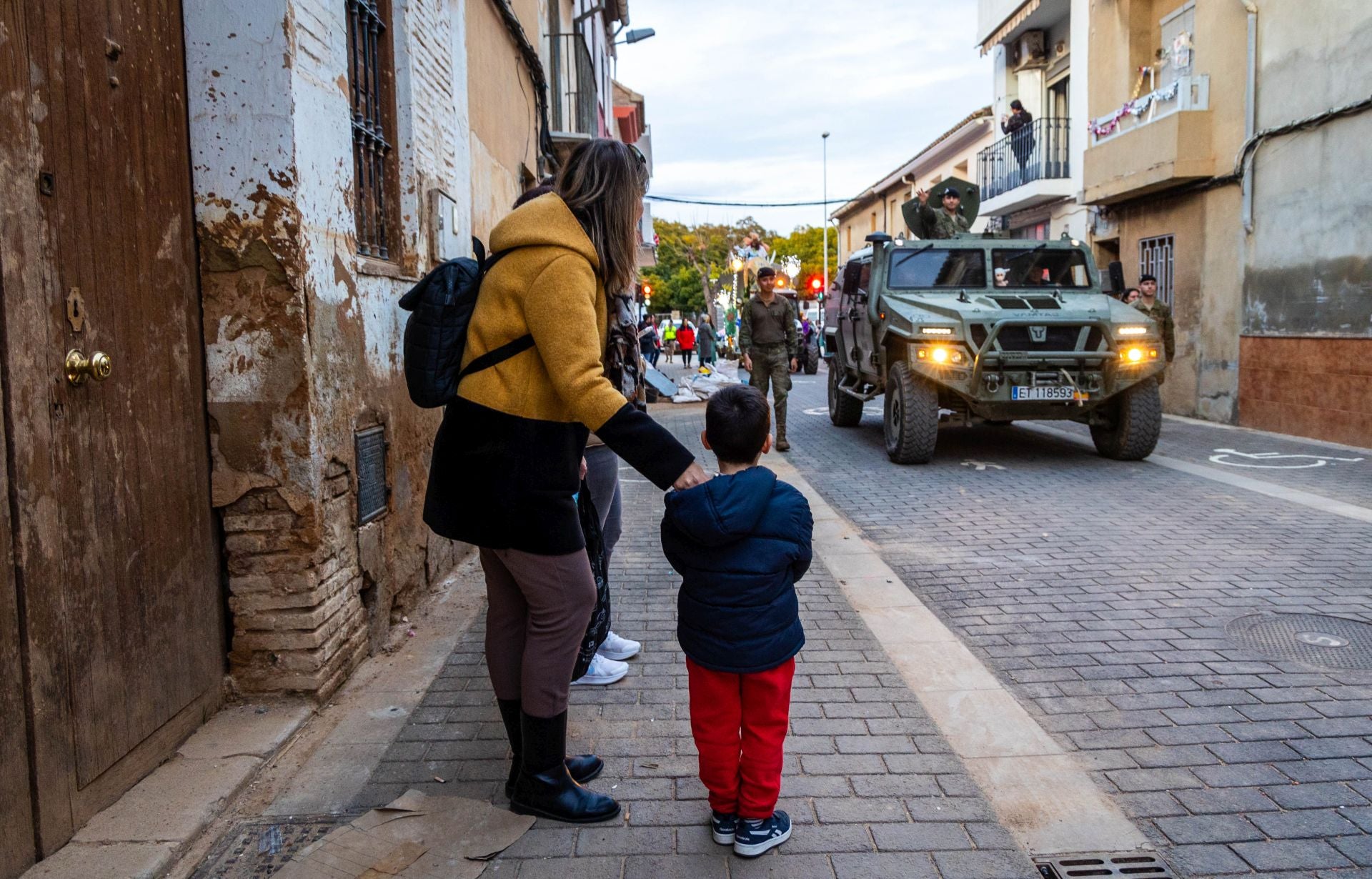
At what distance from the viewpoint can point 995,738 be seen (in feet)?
10.8

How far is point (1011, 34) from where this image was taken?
21.3m

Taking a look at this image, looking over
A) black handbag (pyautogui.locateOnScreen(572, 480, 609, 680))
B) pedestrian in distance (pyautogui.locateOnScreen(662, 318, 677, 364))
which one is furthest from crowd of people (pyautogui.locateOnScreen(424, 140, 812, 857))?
pedestrian in distance (pyautogui.locateOnScreen(662, 318, 677, 364))

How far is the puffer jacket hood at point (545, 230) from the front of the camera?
2.59 meters

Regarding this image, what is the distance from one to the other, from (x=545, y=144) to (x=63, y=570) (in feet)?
28.9

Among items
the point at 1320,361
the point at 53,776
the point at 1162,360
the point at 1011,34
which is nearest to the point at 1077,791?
the point at 53,776

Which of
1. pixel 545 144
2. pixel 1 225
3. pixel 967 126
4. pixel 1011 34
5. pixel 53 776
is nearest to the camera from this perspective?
pixel 1 225

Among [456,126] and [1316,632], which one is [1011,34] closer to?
[456,126]

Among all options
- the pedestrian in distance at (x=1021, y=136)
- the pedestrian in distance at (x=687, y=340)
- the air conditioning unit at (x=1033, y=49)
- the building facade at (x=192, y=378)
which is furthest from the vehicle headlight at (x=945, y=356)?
the pedestrian in distance at (x=687, y=340)

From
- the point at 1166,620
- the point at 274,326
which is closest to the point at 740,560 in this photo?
the point at 274,326

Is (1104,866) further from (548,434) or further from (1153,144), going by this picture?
(1153,144)

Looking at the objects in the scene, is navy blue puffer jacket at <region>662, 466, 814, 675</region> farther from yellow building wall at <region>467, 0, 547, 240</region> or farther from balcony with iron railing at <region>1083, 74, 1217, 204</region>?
balcony with iron railing at <region>1083, 74, 1217, 204</region>

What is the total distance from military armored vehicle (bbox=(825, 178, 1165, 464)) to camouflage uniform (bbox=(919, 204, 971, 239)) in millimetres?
1060

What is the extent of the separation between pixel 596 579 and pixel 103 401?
4.86ft

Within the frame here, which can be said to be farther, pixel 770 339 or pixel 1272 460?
pixel 770 339
